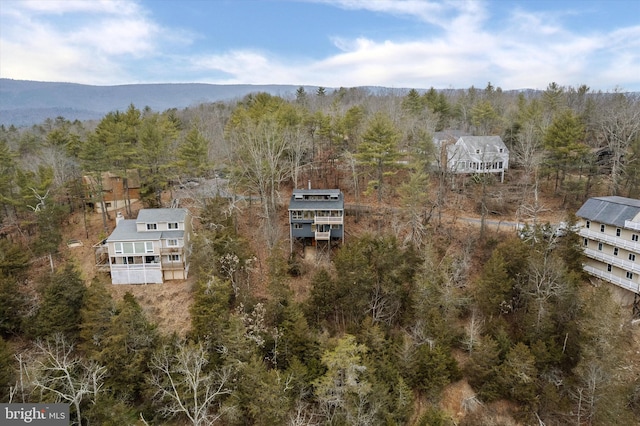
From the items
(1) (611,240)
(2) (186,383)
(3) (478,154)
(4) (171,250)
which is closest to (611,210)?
(1) (611,240)

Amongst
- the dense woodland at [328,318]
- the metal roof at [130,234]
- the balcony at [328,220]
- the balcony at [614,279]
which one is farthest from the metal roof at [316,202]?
the balcony at [614,279]

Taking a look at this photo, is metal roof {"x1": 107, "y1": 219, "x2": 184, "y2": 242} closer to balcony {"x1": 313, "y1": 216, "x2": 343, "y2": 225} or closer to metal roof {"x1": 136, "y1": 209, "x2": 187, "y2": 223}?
metal roof {"x1": 136, "y1": 209, "x2": 187, "y2": 223}

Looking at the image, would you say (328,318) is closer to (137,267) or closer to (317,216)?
(317,216)

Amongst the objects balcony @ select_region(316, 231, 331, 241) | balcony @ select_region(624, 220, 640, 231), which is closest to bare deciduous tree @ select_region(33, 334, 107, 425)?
balcony @ select_region(316, 231, 331, 241)

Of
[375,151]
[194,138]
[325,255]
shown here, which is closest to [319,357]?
[325,255]

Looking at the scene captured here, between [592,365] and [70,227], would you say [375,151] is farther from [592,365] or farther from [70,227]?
[70,227]
